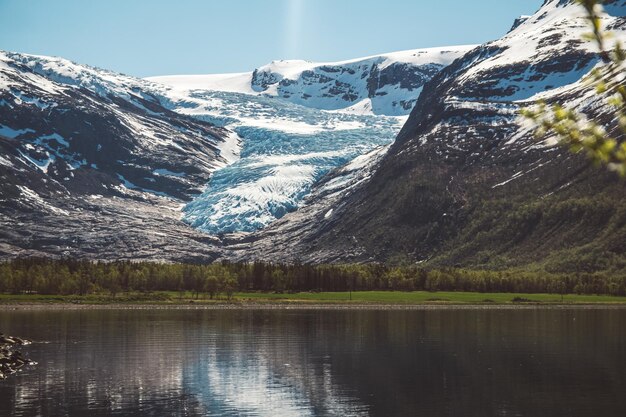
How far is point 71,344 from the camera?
12619cm

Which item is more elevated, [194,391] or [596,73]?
[596,73]

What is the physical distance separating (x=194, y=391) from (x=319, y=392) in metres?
12.5

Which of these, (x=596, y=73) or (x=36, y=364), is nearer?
(x=596, y=73)

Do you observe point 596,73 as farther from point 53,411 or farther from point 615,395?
point 615,395

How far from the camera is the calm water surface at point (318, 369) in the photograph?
7906 cm

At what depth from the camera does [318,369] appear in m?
103

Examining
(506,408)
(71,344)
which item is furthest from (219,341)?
(506,408)

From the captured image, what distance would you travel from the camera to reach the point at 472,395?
85250mm

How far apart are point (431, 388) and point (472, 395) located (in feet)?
17.5

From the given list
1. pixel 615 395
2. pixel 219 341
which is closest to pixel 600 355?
pixel 615 395

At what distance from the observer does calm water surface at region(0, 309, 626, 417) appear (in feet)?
259

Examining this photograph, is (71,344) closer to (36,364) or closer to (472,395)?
(36,364)

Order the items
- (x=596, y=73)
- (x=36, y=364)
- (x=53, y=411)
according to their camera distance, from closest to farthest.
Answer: (x=596, y=73) < (x=53, y=411) < (x=36, y=364)

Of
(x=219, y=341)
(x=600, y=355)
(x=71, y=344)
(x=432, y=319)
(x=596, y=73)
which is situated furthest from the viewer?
(x=432, y=319)
